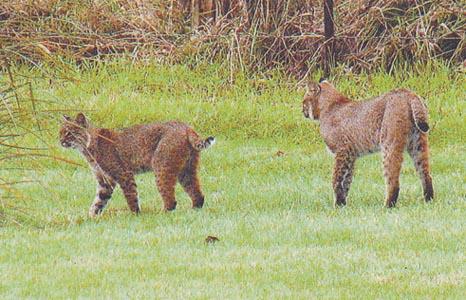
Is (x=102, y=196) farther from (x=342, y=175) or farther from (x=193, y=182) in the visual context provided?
(x=342, y=175)

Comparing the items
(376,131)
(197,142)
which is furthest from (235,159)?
(376,131)

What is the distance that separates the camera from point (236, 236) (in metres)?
9.23

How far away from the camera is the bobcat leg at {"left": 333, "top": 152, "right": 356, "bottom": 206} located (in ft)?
35.8

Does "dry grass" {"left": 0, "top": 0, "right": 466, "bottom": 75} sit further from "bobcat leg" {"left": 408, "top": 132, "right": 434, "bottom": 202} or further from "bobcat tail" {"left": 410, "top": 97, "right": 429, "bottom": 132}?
"bobcat tail" {"left": 410, "top": 97, "right": 429, "bottom": 132}

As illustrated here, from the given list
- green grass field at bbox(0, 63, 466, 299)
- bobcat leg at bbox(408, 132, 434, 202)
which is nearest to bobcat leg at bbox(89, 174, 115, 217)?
green grass field at bbox(0, 63, 466, 299)

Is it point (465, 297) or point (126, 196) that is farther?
point (126, 196)

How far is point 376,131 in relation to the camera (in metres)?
10.9

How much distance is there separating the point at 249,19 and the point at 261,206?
774 centimetres

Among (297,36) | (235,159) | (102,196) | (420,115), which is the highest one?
(420,115)

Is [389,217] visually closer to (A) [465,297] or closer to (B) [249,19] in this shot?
(A) [465,297]

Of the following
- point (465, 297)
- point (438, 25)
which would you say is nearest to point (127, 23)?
point (438, 25)

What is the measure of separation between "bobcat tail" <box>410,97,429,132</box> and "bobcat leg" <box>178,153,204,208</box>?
2.12 meters

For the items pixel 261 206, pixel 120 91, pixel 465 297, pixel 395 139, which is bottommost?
pixel 120 91

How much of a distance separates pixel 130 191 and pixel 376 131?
2376 mm
